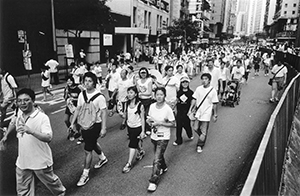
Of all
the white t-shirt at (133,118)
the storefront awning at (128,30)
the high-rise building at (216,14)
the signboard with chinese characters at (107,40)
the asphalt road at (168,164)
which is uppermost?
the high-rise building at (216,14)

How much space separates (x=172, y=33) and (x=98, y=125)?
43.7 m

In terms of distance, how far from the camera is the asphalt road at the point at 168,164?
4539 millimetres

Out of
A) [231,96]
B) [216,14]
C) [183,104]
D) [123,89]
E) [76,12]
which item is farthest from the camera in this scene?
[216,14]

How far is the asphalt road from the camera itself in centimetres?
454

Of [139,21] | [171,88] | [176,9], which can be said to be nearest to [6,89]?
[171,88]

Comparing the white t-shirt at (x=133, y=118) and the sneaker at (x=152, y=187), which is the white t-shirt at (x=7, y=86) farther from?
the sneaker at (x=152, y=187)

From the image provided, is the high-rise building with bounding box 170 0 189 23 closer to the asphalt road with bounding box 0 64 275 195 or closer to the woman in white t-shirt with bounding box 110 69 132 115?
the woman in white t-shirt with bounding box 110 69 132 115

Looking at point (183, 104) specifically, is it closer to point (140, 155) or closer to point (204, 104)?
point (204, 104)

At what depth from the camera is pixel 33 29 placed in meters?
17.7

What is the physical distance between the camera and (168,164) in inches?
217

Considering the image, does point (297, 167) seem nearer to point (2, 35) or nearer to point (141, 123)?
point (141, 123)

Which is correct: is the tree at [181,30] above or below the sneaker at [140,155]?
above

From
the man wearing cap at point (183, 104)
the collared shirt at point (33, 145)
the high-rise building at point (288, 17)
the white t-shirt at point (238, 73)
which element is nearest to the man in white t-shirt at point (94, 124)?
the collared shirt at point (33, 145)

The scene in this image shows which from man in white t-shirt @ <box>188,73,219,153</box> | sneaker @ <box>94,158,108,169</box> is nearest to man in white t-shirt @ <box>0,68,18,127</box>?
sneaker @ <box>94,158,108,169</box>
